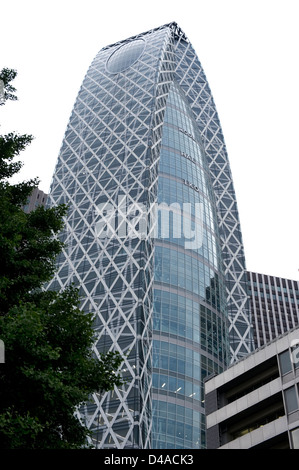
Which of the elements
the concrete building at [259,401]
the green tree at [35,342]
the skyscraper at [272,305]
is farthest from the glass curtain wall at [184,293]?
the skyscraper at [272,305]

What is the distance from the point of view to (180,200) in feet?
352

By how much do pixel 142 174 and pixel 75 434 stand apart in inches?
3448

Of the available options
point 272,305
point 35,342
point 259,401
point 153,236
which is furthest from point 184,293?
point 272,305

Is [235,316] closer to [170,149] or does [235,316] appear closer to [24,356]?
[170,149]

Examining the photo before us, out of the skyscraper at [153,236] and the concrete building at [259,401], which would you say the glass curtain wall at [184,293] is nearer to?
the skyscraper at [153,236]

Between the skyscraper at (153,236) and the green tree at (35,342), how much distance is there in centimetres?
5443

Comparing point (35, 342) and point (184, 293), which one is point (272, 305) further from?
point (35, 342)

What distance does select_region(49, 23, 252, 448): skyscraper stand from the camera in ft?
263

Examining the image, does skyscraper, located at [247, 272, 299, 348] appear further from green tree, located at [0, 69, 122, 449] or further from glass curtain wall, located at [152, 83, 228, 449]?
green tree, located at [0, 69, 122, 449]

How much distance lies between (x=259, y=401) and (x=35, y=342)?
33413 millimetres

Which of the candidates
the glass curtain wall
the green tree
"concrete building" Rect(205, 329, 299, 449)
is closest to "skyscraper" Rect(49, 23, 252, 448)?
the glass curtain wall

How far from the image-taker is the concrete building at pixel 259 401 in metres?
41.4
